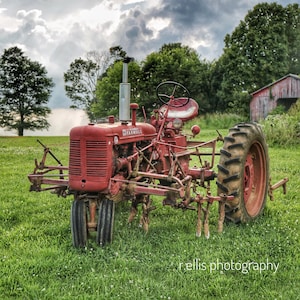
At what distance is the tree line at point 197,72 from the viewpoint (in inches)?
1371

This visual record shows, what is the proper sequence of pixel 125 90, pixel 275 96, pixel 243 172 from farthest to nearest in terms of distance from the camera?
1. pixel 275 96
2. pixel 243 172
3. pixel 125 90

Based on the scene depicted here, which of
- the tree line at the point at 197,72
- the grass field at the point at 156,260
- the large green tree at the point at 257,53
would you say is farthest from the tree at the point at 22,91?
the grass field at the point at 156,260

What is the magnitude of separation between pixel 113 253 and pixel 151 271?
0.54 meters

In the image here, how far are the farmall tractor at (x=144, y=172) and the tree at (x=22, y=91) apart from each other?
30.6m

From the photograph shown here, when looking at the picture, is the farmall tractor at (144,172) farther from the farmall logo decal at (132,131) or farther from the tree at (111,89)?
the tree at (111,89)

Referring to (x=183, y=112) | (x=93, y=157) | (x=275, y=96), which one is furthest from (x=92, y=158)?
(x=275, y=96)

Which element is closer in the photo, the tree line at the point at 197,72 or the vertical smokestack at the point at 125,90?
the vertical smokestack at the point at 125,90

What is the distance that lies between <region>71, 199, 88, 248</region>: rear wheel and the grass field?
0.10 m

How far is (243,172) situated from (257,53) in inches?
1247

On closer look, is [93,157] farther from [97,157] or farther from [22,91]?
[22,91]

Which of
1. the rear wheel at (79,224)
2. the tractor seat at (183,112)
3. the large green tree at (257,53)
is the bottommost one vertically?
the rear wheel at (79,224)

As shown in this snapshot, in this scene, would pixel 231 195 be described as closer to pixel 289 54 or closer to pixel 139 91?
pixel 139 91

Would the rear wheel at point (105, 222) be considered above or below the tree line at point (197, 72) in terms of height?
below

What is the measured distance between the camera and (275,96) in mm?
30047
